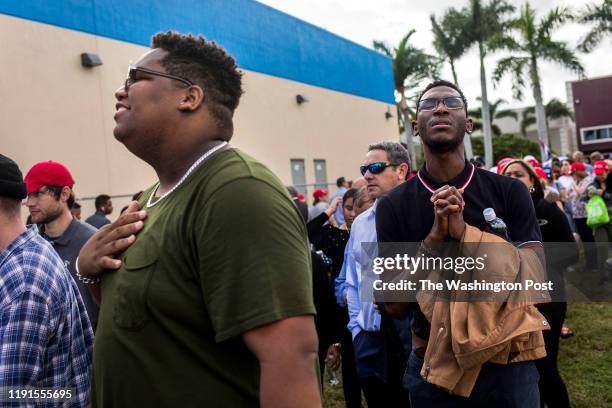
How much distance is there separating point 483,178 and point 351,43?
83.0 feet

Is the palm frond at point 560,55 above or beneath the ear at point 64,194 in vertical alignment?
above

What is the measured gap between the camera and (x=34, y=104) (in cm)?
1217

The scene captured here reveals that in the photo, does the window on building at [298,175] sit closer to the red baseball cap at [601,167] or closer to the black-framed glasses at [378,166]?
the red baseball cap at [601,167]

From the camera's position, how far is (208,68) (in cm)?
175

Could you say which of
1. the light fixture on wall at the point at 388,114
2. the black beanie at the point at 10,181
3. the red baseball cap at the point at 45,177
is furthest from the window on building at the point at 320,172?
the black beanie at the point at 10,181

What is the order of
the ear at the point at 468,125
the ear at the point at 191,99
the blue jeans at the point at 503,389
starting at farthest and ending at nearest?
the ear at the point at 468,125
the blue jeans at the point at 503,389
the ear at the point at 191,99

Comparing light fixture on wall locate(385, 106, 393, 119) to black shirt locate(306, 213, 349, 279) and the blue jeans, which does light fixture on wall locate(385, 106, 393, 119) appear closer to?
black shirt locate(306, 213, 349, 279)

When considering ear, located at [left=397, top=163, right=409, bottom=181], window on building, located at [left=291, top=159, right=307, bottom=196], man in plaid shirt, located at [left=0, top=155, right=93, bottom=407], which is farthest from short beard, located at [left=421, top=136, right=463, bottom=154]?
window on building, located at [left=291, top=159, right=307, bottom=196]

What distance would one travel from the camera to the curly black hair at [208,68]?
67.6 inches

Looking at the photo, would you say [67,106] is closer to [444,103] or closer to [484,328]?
[444,103]

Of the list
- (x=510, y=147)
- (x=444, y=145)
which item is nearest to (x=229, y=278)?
(x=444, y=145)

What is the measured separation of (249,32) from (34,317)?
62.3ft

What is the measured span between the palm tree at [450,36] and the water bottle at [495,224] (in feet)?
101

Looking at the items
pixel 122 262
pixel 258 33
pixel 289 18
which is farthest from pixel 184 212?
pixel 289 18
